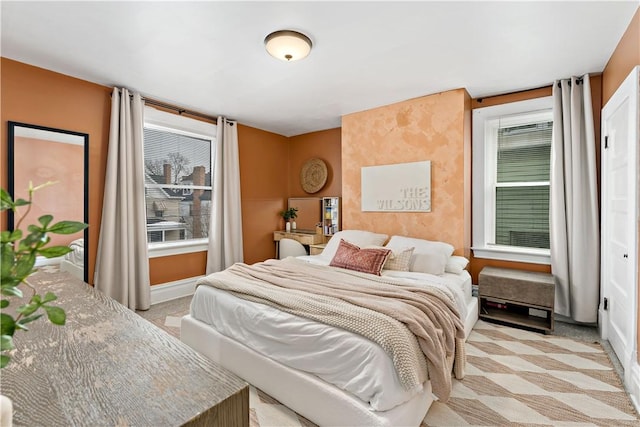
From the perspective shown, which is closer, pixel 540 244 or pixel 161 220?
pixel 540 244

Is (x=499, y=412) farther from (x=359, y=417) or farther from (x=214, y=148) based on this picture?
(x=214, y=148)

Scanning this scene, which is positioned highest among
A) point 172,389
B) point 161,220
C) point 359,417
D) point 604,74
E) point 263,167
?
point 604,74

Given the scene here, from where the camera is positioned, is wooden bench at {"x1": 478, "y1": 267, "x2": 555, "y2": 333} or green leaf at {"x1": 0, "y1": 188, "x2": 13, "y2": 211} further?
wooden bench at {"x1": 478, "y1": 267, "x2": 555, "y2": 333}

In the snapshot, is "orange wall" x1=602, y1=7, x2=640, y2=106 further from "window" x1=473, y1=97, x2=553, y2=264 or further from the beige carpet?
the beige carpet

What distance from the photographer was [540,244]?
11.3 feet

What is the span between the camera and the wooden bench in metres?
2.88

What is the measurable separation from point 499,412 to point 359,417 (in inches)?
38.9

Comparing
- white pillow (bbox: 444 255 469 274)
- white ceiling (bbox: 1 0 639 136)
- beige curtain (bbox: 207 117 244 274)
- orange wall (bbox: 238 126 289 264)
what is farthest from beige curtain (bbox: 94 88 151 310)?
white pillow (bbox: 444 255 469 274)

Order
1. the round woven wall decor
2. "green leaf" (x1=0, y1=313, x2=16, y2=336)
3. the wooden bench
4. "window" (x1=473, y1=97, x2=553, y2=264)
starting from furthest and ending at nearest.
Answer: the round woven wall decor, "window" (x1=473, y1=97, x2=553, y2=264), the wooden bench, "green leaf" (x1=0, y1=313, x2=16, y2=336)

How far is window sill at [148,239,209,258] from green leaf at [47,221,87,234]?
3.55 metres

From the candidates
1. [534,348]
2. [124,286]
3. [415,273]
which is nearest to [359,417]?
[415,273]

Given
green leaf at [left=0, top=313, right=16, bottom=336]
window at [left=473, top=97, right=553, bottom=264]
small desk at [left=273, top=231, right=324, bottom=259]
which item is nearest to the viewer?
green leaf at [left=0, top=313, right=16, bottom=336]

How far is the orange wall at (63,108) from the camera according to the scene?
266cm

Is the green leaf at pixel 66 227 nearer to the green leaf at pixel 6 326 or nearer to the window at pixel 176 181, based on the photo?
the green leaf at pixel 6 326
